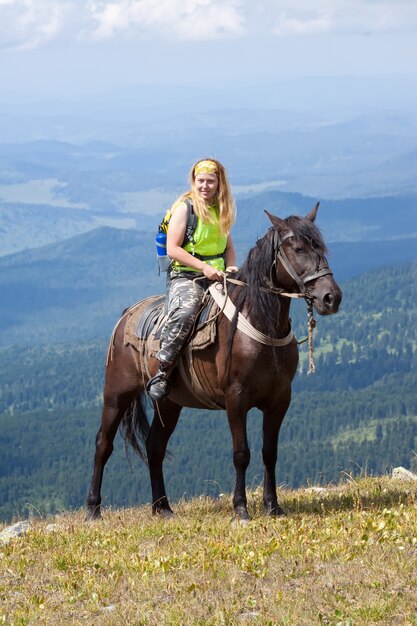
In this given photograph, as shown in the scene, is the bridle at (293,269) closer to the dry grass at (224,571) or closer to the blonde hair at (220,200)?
the blonde hair at (220,200)

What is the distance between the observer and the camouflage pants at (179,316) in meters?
14.4

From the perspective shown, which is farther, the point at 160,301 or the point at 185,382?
the point at 160,301

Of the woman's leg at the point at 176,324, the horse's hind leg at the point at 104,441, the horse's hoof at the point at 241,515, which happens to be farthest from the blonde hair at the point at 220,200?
the horse's hoof at the point at 241,515

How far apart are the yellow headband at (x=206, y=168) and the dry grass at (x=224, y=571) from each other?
4.64 m

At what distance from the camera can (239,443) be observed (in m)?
14.0

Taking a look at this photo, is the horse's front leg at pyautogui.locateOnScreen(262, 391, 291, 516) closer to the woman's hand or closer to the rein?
the rein

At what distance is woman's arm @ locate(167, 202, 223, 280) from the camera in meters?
14.2

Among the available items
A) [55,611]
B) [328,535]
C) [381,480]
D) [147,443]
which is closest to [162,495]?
[147,443]

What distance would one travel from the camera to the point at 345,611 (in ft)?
30.0

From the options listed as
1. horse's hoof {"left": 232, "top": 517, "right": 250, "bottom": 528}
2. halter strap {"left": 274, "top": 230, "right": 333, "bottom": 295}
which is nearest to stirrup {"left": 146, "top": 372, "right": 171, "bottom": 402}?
horse's hoof {"left": 232, "top": 517, "right": 250, "bottom": 528}

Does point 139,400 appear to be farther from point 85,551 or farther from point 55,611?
point 55,611

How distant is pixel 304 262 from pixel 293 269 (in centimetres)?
19

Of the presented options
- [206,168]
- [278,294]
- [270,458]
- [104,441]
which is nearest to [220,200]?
[206,168]

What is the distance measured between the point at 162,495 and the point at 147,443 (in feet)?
2.86
